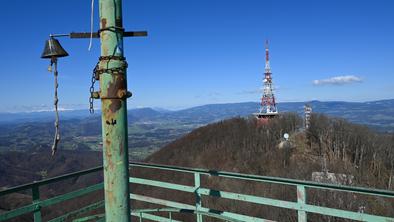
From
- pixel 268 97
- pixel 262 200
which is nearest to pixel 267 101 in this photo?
pixel 268 97

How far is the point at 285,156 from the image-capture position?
38.1 metres

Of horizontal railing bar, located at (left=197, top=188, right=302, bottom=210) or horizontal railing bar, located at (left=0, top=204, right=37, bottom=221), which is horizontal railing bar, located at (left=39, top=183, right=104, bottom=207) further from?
horizontal railing bar, located at (left=197, top=188, right=302, bottom=210)

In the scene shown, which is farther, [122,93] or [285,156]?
[285,156]

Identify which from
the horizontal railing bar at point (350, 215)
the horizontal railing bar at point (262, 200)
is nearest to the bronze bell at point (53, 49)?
the horizontal railing bar at point (262, 200)

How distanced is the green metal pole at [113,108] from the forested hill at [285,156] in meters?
11.0

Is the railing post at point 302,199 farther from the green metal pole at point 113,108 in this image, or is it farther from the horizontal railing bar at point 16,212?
the horizontal railing bar at point 16,212

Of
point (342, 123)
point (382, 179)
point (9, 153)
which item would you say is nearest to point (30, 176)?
point (9, 153)

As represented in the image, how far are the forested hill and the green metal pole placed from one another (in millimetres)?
10990

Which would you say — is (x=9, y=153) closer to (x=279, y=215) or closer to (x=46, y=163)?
(x=46, y=163)

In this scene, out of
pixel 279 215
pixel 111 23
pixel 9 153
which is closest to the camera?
pixel 111 23

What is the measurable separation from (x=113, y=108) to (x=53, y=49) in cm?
112

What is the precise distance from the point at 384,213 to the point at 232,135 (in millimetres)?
42612

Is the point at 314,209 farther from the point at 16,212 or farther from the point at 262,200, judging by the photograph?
the point at 16,212

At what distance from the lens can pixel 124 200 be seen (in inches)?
103
